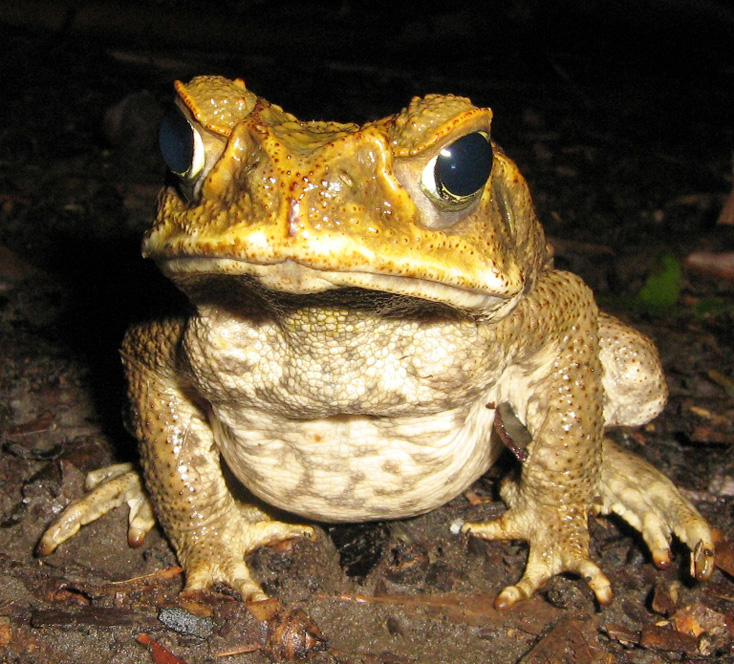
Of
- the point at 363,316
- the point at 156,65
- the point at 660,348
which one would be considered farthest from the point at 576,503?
the point at 156,65

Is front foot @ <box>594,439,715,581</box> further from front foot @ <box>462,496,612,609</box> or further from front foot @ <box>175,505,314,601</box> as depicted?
front foot @ <box>175,505,314,601</box>

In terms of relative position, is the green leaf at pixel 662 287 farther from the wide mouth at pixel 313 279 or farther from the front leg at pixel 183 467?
the wide mouth at pixel 313 279

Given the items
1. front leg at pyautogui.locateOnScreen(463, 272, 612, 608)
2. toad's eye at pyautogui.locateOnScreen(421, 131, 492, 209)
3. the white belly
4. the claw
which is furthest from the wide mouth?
the claw

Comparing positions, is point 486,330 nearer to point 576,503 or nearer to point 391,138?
point 391,138

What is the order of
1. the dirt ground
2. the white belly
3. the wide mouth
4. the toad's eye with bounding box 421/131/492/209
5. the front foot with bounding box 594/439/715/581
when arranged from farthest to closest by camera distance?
1. the front foot with bounding box 594/439/715/581
2. the dirt ground
3. the white belly
4. the toad's eye with bounding box 421/131/492/209
5. the wide mouth

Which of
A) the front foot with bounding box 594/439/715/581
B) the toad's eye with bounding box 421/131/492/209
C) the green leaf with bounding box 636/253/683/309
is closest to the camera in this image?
the toad's eye with bounding box 421/131/492/209

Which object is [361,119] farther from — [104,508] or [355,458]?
[355,458]
